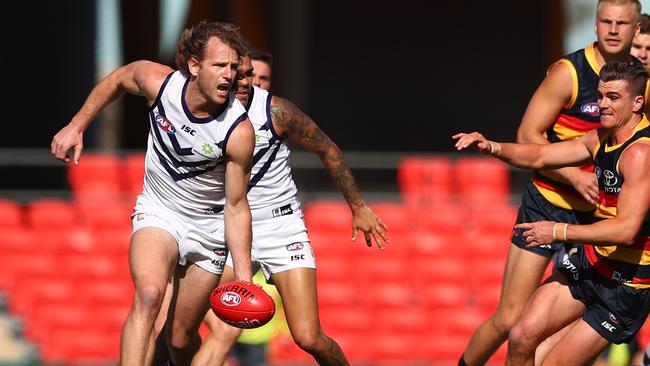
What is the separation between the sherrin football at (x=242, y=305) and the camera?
5914 millimetres

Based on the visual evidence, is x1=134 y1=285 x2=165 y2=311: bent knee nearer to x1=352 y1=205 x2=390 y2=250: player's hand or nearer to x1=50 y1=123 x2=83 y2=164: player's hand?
x1=50 y1=123 x2=83 y2=164: player's hand

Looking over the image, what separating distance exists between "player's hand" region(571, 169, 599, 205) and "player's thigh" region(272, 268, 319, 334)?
169 centimetres

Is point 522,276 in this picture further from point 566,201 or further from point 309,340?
point 309,340

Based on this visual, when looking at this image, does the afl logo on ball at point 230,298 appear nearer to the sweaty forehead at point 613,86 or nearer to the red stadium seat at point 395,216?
the sweaty forehead at point 613,86

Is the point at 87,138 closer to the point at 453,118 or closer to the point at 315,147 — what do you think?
the point at 453,118

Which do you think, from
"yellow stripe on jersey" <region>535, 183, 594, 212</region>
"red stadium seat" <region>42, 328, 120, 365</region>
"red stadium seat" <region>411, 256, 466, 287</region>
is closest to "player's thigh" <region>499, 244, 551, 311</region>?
"yellow stripe on jersey" <region>535, 183, 594, 212</region>

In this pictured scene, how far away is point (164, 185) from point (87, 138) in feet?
41.6

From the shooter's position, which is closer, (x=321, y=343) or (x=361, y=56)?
(x=321, y=343)

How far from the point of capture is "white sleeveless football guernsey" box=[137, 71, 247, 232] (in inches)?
245

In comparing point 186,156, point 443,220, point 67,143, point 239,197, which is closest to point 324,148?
point 239,197

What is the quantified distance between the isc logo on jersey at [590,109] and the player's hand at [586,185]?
0.37 m

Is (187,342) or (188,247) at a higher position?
(188,247)

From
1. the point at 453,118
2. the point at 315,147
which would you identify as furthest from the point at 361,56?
the point at 315,147

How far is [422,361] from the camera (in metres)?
12.4
